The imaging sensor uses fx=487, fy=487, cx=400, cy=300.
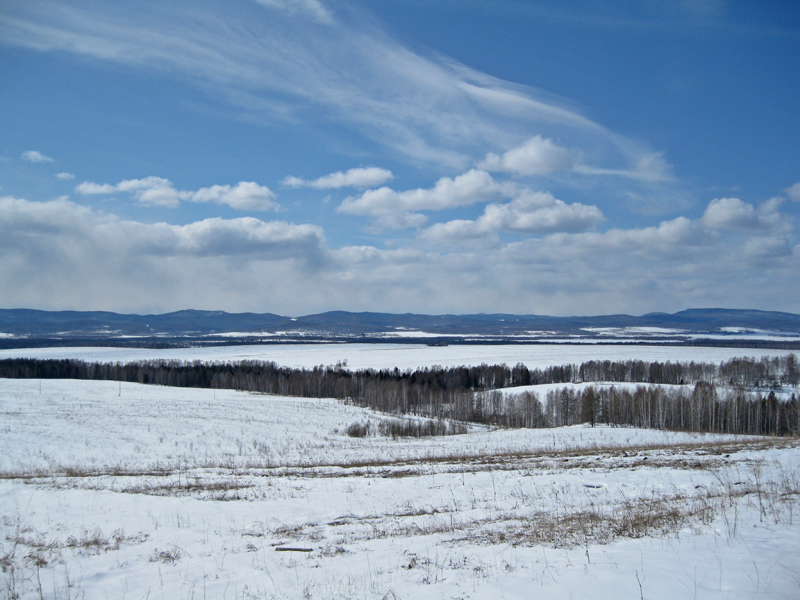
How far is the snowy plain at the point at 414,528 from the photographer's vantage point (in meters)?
7.23

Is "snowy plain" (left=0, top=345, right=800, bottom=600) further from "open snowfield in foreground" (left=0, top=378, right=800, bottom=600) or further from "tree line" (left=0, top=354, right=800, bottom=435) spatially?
"tree line" (left=0, top=354, right=800, bottom=435)

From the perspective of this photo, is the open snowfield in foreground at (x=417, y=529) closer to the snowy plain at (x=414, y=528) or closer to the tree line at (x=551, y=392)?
the snowy plain at (x=414, y=528)

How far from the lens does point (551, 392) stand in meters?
83.5

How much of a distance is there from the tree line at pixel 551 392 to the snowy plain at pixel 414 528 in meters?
43.5

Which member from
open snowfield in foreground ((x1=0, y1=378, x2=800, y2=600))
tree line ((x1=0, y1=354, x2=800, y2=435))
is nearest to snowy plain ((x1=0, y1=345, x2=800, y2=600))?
open snowfield in foreground ((x1=0, y1=378, x2=800, y2=600))

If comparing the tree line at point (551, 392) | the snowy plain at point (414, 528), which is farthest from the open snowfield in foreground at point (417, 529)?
the tree line at point (551, 392)

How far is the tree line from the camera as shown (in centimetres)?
6775

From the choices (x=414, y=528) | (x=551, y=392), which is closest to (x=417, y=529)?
(x=414, y=528)

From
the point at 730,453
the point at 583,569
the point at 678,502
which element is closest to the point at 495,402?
the point at 730,453

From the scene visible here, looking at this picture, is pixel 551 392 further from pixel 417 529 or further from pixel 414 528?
pixel 417 529

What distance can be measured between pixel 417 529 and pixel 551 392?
7769 centimetres

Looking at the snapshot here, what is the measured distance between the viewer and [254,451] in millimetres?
33469

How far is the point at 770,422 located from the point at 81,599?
262ft

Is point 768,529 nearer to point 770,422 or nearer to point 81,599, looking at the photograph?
point 81,599
